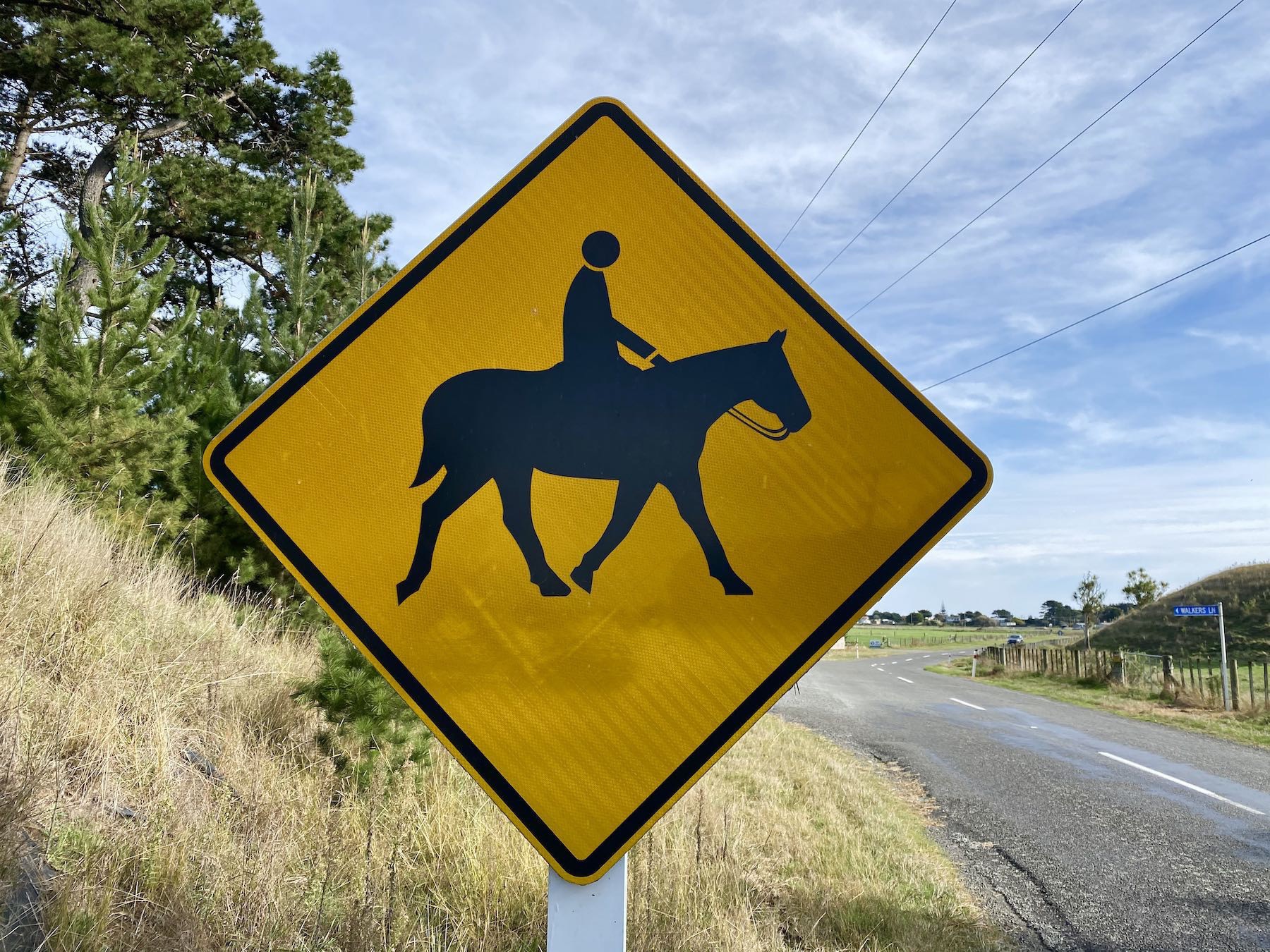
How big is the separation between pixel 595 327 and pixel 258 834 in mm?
2627

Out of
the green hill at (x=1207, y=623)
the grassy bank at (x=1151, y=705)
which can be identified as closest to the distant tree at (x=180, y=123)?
the grassy bank at (x=1151, y=705)

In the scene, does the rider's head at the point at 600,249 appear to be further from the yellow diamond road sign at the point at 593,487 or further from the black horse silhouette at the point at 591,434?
the black horse silhouette at the point at 591,434

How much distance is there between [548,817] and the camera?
4.09ft

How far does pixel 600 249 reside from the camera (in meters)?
1.46

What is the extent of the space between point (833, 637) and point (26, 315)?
1486 centimetres

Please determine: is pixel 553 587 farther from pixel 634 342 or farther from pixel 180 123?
pixel 180 123

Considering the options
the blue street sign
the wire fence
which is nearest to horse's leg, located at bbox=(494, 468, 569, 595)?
the wire fence

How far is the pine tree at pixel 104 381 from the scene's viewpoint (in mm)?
7332

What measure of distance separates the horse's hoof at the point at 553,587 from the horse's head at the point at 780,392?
1.49ft

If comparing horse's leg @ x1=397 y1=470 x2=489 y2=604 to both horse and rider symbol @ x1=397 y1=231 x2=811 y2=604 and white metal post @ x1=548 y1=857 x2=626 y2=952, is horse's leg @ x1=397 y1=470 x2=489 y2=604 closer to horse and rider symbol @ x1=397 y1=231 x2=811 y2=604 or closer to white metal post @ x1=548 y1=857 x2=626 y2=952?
horse and rider symbol @ x1=397 y1=231 x2=811 y2=604

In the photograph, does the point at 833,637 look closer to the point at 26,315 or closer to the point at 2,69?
the point at 26,315

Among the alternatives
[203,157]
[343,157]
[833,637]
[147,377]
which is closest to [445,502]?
[833,637]

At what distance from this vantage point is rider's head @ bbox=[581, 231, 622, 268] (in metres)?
1.45

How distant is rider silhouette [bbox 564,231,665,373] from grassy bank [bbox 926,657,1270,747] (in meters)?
14.3
